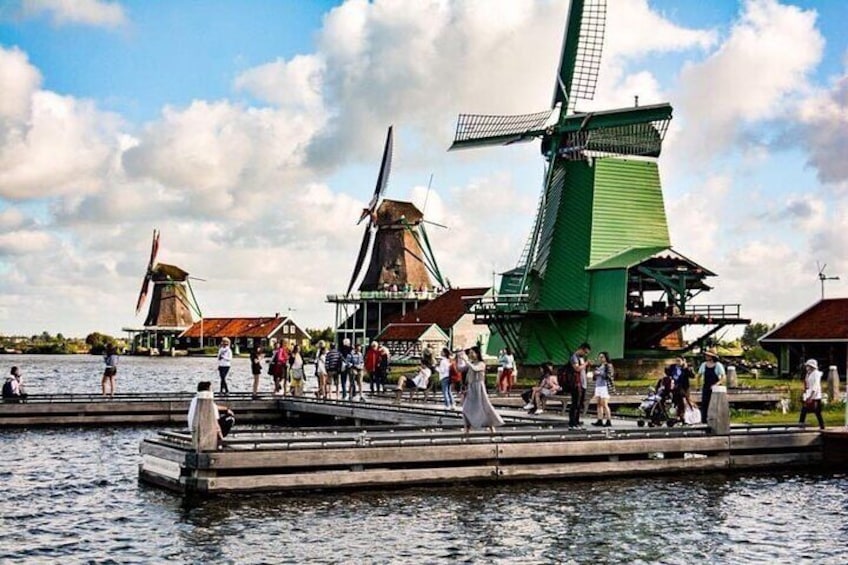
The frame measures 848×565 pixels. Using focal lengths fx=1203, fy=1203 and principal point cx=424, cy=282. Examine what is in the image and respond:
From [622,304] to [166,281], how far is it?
101 meters

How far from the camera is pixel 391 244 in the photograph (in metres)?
96.9

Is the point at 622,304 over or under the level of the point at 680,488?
over

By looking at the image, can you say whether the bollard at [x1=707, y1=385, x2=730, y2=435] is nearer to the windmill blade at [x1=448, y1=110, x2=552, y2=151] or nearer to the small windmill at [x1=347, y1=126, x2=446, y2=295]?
the windmill blade at [x1=448, y1=110, x2=552, y2=151]

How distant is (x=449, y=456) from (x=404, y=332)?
60262 mm

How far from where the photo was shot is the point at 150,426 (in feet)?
120

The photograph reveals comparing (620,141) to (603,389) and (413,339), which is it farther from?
(413,339)

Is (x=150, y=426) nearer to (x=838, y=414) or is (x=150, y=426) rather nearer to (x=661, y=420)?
(x=661, y=420)

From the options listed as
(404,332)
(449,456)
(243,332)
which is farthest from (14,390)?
(243,332)

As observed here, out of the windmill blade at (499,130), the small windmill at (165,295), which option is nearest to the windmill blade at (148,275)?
the small windmill at (165,295)

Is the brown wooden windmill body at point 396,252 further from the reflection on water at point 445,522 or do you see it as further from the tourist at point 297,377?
the reflection on water at point 445,522

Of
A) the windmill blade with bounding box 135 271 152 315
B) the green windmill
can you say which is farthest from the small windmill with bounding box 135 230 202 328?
the green windmill

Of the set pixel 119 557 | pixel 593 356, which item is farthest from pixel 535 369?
pixel 119 557

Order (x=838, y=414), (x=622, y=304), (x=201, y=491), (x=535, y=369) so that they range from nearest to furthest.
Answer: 1. (x=201, y=491)
2. (x=838, y=414)
3. (x=622, y=304)
4. (x=535, y=369)

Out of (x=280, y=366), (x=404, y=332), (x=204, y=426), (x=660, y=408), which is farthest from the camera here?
(x=404, y=332)
